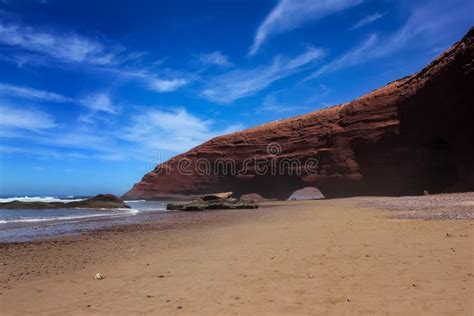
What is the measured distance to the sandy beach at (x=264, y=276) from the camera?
4148 mm

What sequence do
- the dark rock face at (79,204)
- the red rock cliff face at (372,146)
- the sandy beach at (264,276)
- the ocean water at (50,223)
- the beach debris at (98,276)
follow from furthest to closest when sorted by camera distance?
the dark rock face at (79,204), the red rock cliff face at (372,146), the ocean water at (50,223), the beach debris at (98,276), the sandy beach at (264,276)

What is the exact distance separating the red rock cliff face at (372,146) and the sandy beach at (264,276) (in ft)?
77.7

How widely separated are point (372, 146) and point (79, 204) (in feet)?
109

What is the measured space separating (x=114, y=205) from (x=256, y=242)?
29573mm

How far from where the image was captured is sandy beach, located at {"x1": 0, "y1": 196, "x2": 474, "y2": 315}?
415 cm

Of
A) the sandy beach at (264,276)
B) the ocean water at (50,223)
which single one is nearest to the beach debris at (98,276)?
the sandy beach at (264,276)

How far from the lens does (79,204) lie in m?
34.9

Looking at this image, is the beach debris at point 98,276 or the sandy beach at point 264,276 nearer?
the sandy beach at point 264,276

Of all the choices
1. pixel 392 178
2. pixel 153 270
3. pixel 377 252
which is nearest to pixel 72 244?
pixel 153 270

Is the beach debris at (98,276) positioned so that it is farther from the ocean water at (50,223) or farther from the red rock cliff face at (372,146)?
the red rock cliff face at (372,146)

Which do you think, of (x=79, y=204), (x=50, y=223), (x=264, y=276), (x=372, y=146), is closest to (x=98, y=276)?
(x=264, y=276)

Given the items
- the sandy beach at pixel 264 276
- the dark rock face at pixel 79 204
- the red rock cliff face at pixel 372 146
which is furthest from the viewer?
the dark rock face at pixel 79 204

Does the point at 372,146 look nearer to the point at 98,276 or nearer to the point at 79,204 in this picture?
the point at 79,204

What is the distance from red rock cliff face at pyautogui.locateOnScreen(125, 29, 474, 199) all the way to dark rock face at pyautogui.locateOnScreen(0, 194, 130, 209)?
83.2ft
